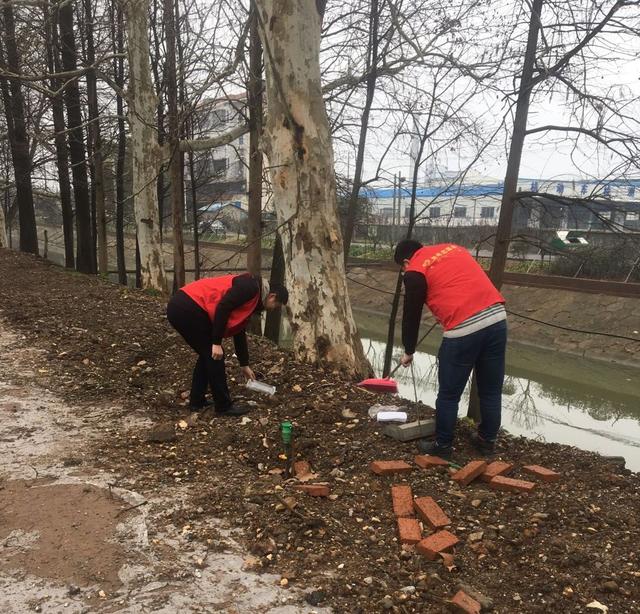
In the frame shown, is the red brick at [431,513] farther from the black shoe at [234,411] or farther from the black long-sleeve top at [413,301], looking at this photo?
the black shoe at [234,411]

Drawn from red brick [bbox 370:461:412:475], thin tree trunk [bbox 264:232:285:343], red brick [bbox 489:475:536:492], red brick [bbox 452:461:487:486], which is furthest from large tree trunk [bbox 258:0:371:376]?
thin tree trunk [bbox 264:232:285:343]

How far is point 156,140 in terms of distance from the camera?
36.0ft

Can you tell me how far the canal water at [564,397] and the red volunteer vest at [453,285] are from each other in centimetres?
561

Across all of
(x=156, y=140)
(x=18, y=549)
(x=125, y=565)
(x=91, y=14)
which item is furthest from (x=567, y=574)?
(x=91, y=14)

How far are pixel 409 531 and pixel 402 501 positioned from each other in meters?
0.28

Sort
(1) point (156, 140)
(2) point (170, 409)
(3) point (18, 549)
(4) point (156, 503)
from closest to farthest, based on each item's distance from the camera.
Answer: (3) point (18, 549)
(4) point (156, 503)
(2) point (170, 409)
(1) point (156, 140)

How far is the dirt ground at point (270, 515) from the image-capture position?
2.30 metres

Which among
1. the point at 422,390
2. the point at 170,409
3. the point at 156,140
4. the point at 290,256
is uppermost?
the point at 156,140

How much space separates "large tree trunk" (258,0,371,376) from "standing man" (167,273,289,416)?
1208 mm

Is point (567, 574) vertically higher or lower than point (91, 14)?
lower

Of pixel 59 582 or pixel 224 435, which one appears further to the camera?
pixel 224 435

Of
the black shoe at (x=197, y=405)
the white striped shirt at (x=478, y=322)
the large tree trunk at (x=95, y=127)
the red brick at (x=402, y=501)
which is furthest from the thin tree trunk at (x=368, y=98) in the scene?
the red brick at (x=402, y=501)

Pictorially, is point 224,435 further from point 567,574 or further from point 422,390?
point 422,390

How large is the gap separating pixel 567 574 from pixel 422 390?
9.10 meters
